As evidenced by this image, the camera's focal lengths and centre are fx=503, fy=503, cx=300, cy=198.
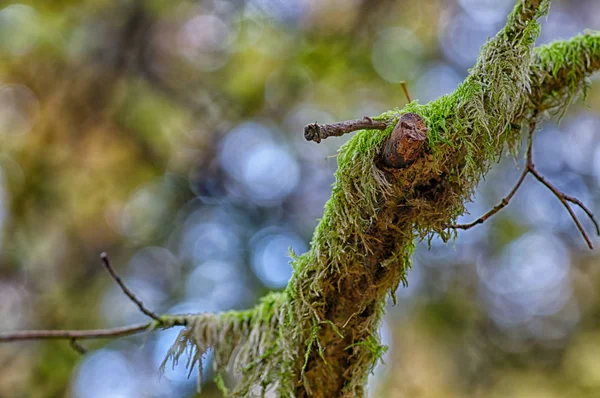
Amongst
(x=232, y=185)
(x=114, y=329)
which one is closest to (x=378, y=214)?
(x=114, y=329)

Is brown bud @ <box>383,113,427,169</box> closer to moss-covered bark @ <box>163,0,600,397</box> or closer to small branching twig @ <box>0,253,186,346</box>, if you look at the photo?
moss-covered bark @ <box>163,0,600,397</box>

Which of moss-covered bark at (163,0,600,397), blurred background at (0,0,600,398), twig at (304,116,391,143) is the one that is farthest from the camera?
blurred background at (0,0,600,398)

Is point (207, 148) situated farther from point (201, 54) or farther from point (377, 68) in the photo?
point (377, 68)

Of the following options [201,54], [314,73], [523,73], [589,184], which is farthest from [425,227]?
[201,54]

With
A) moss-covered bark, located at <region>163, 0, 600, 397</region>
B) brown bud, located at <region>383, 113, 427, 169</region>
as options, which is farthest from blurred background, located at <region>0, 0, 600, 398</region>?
brown bud, located at <region>383, 113, 427, 169</region>

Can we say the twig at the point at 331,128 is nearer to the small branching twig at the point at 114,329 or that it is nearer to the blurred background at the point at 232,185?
the small branching twig at the point at 114,329

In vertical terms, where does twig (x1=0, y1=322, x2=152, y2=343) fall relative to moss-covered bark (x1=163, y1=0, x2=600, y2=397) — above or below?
below

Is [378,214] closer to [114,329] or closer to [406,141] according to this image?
[406,141]
